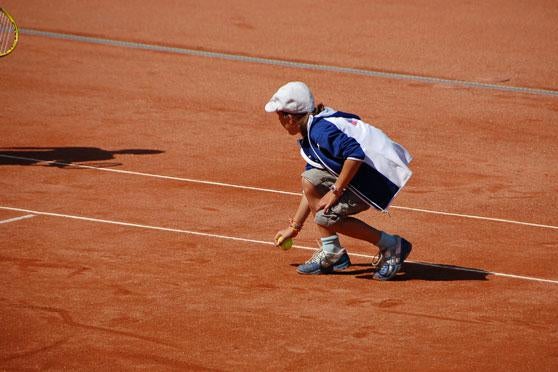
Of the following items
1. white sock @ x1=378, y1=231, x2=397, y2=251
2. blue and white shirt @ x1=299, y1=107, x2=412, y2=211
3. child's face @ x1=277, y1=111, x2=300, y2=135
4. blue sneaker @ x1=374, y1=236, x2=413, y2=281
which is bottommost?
blue sneaker @ x1=374, y1=236, x2=413, y2=281

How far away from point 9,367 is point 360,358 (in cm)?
208

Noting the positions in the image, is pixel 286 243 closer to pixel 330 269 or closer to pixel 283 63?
pixel 330 269

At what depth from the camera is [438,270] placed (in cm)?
877


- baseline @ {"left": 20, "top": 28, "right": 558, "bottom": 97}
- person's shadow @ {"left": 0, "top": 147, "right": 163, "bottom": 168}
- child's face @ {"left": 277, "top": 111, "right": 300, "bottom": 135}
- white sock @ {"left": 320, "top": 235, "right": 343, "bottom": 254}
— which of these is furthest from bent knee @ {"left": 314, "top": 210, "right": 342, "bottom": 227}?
baseline @ {"left": 20, "top": 28, "right": 558, "bottom": 97}

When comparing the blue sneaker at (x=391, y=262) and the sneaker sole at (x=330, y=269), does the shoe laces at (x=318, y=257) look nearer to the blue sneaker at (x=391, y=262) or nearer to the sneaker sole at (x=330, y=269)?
the sneaker sole at (x=330, y=269)

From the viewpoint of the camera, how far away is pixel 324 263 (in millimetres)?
8352

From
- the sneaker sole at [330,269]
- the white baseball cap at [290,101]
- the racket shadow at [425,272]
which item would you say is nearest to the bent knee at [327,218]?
the sneaker sole at [330,269]

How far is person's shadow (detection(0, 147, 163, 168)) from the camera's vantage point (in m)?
11.9

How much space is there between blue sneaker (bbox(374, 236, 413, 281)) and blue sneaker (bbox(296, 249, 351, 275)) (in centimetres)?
30

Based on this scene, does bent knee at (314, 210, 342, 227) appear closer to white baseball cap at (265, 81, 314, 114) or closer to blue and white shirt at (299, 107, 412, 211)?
blue and white shirt at (299, 107, 412, 211)

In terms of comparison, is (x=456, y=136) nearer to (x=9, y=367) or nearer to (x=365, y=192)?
(x=365, y=192)

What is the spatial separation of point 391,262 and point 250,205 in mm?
2687

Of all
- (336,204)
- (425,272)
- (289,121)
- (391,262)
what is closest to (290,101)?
(289,121)

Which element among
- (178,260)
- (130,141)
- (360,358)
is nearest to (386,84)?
(130,141)
